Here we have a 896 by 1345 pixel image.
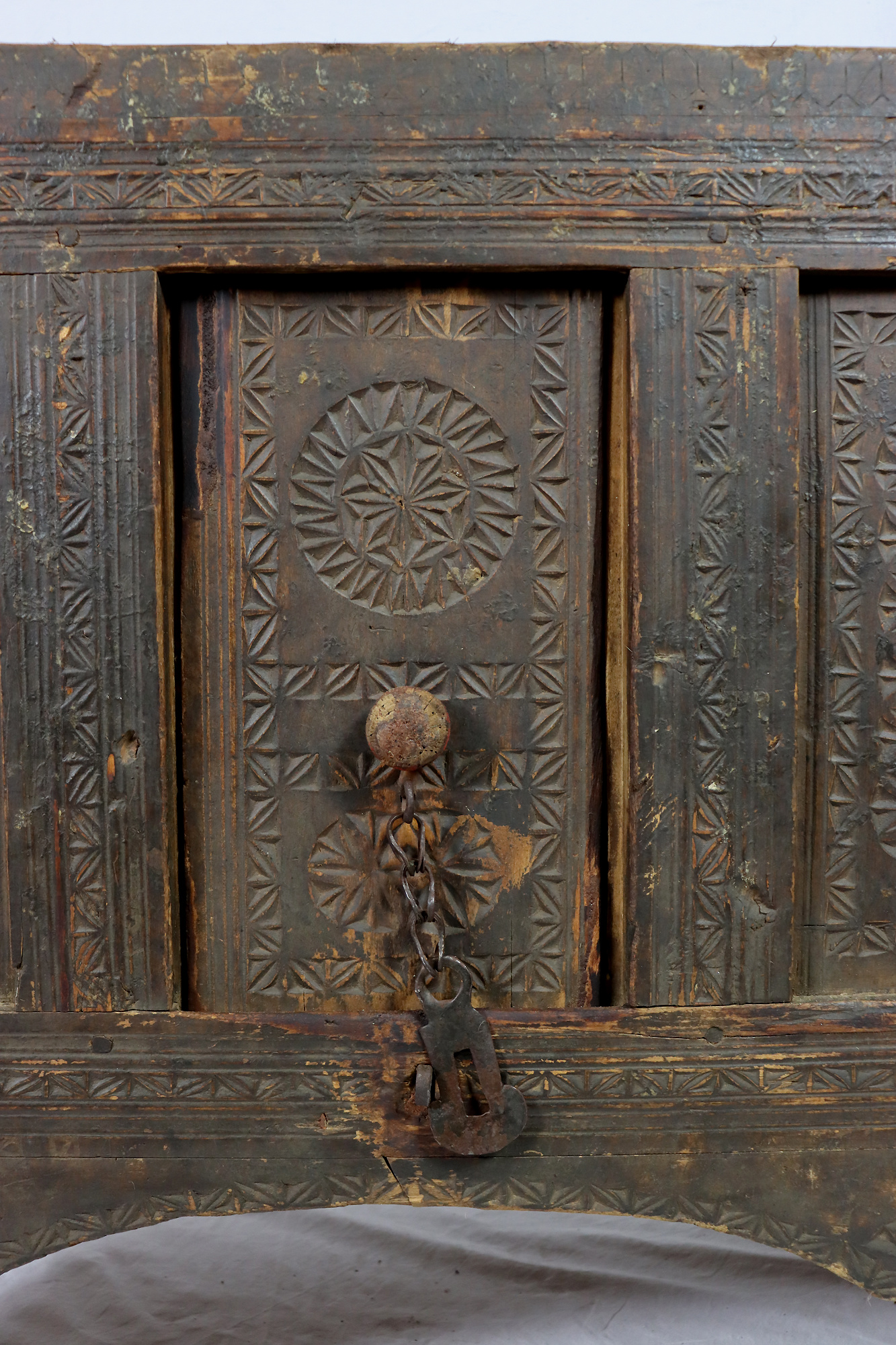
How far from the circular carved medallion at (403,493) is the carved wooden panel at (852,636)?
571mm

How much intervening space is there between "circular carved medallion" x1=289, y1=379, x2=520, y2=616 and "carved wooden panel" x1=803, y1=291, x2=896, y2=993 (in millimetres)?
571

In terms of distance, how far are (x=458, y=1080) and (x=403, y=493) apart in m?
1.02

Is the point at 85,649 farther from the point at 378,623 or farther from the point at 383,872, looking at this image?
the point at 383,872

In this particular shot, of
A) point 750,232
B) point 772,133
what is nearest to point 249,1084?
point 750,232

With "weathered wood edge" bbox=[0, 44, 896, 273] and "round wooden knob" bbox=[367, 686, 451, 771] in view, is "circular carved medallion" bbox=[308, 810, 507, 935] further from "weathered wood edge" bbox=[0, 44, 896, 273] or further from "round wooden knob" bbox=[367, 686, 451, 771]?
"weathered wood edge" bbox=[0, 44, 896, 273]

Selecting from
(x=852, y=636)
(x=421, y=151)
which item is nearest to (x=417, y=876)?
(x=852, y=636)

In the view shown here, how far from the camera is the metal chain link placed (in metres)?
1.51

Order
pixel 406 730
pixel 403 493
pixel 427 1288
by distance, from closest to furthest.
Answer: pixel 406 730, pixel 403 493, pixel 427 1288

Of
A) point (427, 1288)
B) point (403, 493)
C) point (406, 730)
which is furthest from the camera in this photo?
point (427, 1288)

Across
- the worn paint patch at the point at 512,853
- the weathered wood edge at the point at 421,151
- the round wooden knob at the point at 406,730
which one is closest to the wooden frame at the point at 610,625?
the weathered wood edge at the point at 421,151

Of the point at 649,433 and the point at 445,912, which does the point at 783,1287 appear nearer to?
the point at 445,912

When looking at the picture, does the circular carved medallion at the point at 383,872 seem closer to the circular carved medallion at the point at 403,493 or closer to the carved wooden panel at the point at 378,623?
the carved wooden panel at the point at 378,623

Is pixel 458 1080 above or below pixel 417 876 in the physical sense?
below

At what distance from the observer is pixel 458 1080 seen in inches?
60.2
